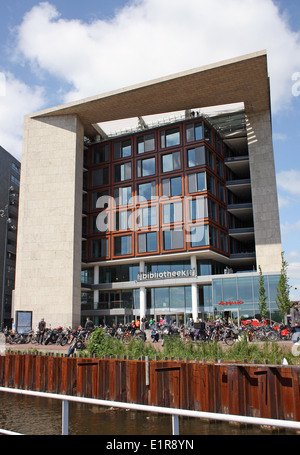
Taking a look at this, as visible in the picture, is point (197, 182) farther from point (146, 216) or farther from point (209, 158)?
point (146, 216)

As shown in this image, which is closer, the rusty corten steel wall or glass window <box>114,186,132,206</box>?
the rusty corten steel wall

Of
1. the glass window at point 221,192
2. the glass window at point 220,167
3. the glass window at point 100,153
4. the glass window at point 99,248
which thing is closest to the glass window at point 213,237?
the glass window at point 221,192

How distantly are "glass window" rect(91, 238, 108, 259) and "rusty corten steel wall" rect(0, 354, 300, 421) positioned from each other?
36201 mm

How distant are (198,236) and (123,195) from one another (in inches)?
459

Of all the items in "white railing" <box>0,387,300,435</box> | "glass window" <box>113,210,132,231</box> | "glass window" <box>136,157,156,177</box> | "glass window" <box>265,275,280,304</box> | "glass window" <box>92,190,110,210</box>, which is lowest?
"white railing" <box>0,387,300,435</box>

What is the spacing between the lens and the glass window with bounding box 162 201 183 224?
159ft

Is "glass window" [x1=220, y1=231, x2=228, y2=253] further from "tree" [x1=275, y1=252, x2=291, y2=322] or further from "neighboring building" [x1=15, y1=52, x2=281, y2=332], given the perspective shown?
"tree" [x1=275, y1=252, x2=291, y2=322]

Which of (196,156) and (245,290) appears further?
(196,156)

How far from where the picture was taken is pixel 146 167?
170 feet

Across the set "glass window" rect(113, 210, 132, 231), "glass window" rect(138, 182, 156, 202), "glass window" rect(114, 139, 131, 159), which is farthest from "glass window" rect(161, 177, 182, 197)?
"glass window" rect(114, 139, 131, 159)

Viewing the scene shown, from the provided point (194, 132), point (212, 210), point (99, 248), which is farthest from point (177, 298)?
point (194, 132)

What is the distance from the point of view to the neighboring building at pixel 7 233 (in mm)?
71500

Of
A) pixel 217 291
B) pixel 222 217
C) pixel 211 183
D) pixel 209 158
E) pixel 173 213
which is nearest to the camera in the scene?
pixel 217 291
